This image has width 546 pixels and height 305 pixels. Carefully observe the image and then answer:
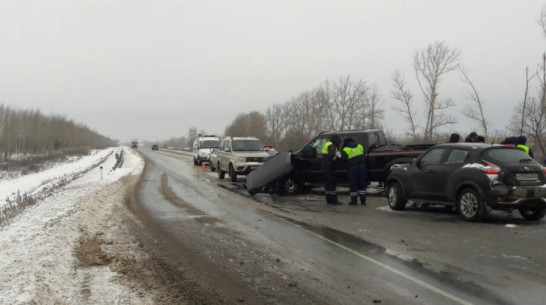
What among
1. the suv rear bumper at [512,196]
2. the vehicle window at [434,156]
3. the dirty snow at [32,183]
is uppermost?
the vehicle window at [434,156]

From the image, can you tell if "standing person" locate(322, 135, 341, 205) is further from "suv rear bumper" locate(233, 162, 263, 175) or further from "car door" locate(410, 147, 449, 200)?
"suv rear bumper" locate(233, 162, 263, 175)

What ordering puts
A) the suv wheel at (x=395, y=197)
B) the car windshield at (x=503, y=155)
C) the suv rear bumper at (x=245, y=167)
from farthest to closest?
1. the suv rear bumper at (x=245, y=167)
2. the suv wheel at (x=395, y=197)
3. the car windshield at (x=503, y=155)

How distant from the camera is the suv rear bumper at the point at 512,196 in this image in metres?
8.79

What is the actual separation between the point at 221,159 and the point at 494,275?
17210 mm

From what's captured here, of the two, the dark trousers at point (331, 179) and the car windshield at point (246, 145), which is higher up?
the car windshield at point (246, 145)

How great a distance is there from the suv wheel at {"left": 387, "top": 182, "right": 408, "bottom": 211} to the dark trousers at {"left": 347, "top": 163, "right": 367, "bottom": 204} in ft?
2.73

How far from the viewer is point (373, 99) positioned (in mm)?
68000

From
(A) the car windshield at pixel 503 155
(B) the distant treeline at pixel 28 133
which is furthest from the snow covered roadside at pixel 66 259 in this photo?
(B) the distant treeline at pixel 28 133

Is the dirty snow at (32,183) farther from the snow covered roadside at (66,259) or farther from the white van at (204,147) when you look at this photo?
the snow covered roadside at (66,259)

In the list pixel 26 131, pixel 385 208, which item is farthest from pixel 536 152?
pixel 26 131

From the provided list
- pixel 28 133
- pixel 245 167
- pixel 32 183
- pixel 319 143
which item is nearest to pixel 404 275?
pixel 319 143

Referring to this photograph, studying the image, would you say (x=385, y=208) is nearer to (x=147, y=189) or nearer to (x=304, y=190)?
(x=304, y=190)

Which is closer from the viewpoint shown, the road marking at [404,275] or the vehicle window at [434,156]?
the road marking at [404,275]

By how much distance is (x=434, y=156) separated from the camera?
1051 centimetres
